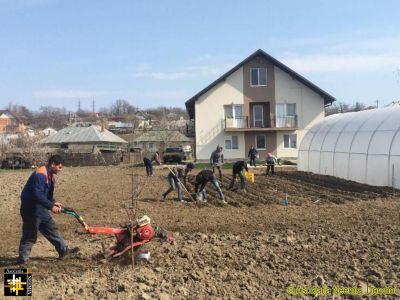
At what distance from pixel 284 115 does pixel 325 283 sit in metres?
34.4

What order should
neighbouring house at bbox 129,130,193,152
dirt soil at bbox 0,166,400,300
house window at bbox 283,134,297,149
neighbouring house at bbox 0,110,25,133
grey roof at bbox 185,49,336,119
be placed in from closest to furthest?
dirt soil at bbox 0,166,400,300
grey roof at bbox 185,49,336,119
house window at bbox 283,134,297,149
neighbouring house at bbox 129,130,193,152
neighbouring house at bbox 0,110,25,133

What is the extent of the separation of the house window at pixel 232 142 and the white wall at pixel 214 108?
0.65 m

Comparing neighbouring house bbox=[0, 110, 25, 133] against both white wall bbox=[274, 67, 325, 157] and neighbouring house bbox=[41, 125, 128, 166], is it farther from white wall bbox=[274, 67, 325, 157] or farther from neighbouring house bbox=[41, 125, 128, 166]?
white wall bbox=[274, 67, 325, 157]

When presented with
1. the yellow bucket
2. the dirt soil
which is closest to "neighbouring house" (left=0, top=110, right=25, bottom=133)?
the yellow bucket

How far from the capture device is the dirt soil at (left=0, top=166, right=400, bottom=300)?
6.06 meters

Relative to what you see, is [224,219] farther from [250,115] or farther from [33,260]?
[250,115]

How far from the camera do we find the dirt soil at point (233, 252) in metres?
6.06

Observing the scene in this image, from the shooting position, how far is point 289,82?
39750mm

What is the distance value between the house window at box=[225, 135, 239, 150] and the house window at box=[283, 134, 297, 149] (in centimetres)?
407

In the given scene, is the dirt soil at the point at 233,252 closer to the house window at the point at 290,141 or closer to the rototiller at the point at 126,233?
the rototiller at the point at 126,233

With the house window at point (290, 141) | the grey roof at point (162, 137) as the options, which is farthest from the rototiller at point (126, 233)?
the grey roof at point (162, 137)

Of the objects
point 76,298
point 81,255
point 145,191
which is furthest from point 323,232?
point 145,191

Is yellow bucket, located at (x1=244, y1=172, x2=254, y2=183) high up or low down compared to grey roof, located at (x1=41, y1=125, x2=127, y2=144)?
down

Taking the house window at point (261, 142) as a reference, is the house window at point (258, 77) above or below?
above
